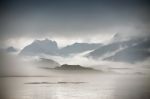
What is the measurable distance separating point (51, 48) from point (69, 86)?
537 millimetres

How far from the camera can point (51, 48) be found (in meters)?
3.82

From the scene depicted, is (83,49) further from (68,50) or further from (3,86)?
(3,86)

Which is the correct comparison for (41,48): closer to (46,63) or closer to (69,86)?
A: (46,63)

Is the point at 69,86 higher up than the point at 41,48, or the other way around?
the point at 41,48

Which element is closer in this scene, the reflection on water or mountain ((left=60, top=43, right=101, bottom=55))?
the reflection on water

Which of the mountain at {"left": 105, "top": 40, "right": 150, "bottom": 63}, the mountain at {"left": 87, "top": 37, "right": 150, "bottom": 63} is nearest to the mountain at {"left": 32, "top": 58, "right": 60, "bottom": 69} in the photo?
the mountain at {"left": 87, "top": 37, "right": 150, "bottom": 63}

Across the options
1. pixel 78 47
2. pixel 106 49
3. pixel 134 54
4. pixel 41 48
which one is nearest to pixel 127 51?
pixel 134 54

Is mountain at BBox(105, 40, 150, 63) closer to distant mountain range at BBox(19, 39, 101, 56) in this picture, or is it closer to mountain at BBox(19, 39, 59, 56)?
distant mountain range at BBox(19, 39, 101, 56)

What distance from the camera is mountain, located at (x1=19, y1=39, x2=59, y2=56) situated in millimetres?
3795

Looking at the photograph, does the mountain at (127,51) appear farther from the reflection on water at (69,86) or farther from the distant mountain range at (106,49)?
the reflection on water at (69,86)

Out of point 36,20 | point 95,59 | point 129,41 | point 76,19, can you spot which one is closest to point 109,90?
point 95,59

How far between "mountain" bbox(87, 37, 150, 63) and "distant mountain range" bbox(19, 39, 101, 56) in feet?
0.34

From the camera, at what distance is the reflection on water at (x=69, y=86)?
370 cm

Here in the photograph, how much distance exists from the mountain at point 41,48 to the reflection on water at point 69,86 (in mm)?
322
